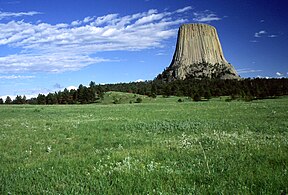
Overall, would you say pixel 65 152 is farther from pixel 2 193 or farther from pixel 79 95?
pixel 79 95

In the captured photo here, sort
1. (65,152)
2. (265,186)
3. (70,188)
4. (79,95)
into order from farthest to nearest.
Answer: (79,95) → (65,152) → (70,188) → (265,186)

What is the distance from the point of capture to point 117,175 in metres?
7.75

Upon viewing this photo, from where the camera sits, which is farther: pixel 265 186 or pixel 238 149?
pixel 238 149

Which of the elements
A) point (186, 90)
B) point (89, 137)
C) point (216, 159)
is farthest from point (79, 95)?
point (216, 159)

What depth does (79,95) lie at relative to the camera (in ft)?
455

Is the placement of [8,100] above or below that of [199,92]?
above

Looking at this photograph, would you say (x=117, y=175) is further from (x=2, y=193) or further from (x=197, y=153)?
(x=197, y=153)

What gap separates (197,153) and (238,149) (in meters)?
1.72

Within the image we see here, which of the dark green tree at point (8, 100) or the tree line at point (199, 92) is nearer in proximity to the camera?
the tree line at point (199, 92)

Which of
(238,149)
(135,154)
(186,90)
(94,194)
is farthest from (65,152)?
(186,90)

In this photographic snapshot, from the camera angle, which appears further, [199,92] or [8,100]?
[8,100]

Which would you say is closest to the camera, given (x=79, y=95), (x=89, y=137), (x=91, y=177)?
(x=91, y=177)

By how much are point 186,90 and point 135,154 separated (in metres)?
141

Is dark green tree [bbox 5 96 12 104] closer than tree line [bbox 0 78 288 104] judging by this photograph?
No
